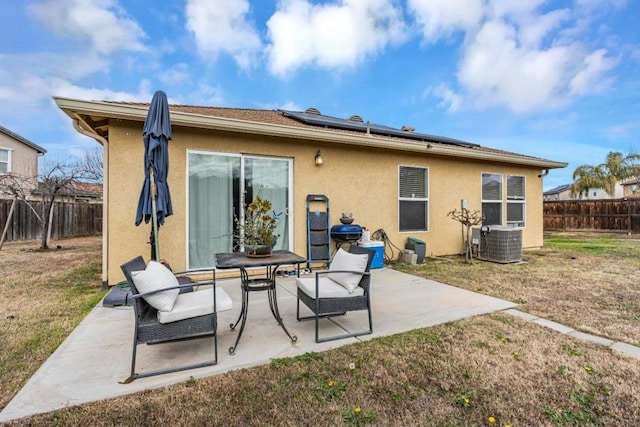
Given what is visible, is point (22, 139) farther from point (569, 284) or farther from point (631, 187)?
point (631, 187)

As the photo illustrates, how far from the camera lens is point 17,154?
1571 centimetres

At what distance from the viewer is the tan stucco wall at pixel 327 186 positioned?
491cm

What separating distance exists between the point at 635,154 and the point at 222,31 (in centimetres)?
2408

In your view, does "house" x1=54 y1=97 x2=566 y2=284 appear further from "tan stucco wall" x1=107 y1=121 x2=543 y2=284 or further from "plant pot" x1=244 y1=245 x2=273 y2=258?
"plant pot" x1=244 y1=245 x2=273 y2=258

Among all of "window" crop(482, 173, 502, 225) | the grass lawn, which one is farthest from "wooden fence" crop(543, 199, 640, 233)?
the grass lawn

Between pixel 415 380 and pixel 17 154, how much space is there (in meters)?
21.1

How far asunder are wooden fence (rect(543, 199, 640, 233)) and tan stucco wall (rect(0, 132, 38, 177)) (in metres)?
26.1

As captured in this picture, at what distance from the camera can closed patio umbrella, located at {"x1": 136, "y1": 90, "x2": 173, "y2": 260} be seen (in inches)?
161

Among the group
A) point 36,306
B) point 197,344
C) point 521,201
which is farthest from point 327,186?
point 521,201

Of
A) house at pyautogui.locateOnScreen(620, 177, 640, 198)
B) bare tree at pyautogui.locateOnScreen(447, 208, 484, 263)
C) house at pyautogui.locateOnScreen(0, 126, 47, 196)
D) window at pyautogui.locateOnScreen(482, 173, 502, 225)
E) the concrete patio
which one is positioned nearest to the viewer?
the concrete patio

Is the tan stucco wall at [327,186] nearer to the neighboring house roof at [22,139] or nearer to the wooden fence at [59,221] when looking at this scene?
the wooden fence at [59,221]

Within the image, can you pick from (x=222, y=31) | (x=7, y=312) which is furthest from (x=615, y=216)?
(x=7, y=312)

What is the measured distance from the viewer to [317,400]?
2086 mm

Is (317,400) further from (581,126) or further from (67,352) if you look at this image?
(581,126)
